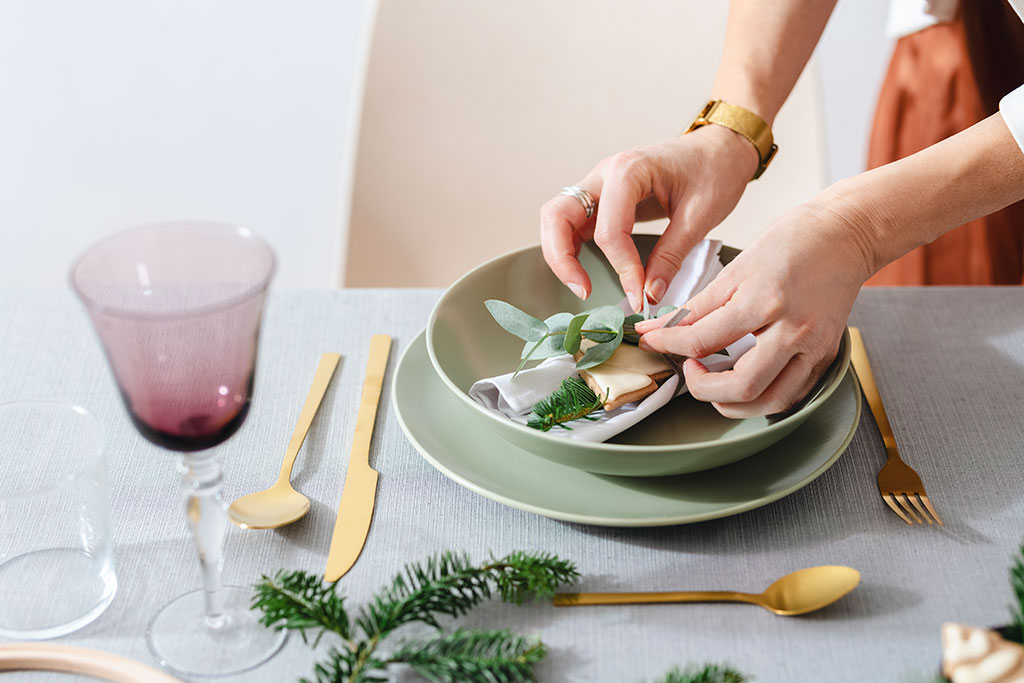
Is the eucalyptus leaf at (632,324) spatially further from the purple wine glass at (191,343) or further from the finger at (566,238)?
the purple wine glass at (191,343)

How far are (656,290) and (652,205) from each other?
14 centimetres

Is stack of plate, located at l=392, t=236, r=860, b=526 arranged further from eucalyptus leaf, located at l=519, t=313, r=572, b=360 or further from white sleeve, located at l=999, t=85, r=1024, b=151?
white sleeve, located at l=999, t=85, r=1024, b=151

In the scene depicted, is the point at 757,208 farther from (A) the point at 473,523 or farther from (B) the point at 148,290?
(B) the point at 148,290

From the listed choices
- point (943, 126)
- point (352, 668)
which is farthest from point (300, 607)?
point (943, 126)

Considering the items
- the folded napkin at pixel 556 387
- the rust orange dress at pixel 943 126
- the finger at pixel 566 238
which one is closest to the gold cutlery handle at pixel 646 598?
the folded napkin at pixel 556 387

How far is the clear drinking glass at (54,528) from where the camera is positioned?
597mm

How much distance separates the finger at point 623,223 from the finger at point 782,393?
18 cm

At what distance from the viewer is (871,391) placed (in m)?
0.85

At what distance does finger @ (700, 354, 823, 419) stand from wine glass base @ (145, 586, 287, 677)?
0.40 meters

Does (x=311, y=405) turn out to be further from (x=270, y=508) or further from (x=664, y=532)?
(x=664, y=532)

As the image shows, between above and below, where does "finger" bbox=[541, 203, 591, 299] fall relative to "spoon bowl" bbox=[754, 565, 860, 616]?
above

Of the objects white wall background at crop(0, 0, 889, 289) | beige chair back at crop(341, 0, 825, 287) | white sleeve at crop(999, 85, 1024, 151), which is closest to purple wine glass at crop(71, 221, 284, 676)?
white sleeve at crop(999, 85, 1024, 151)

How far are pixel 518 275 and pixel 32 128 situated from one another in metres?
2.10

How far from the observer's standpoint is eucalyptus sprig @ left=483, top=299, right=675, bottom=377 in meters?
0.76
